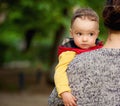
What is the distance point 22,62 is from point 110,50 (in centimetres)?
2851

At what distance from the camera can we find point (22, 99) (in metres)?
16.8

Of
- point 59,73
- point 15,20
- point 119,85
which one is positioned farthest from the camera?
point 15,20

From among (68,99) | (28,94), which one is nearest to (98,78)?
(68,99)

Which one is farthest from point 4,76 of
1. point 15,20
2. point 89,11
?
point 89,11

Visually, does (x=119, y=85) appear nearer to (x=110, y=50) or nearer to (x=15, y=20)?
(x=110, y=50)

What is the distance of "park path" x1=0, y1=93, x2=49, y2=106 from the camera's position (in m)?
15.7

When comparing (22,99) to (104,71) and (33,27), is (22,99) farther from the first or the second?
(104,71)

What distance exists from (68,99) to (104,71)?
11.3 inches

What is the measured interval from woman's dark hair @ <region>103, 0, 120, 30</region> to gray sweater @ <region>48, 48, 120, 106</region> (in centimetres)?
14

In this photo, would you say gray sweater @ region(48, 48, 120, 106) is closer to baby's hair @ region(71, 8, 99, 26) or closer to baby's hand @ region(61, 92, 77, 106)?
baby's hand @ region(61, 92, 77, 106)

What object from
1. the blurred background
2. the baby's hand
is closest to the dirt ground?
the blurred background

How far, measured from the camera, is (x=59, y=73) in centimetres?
323

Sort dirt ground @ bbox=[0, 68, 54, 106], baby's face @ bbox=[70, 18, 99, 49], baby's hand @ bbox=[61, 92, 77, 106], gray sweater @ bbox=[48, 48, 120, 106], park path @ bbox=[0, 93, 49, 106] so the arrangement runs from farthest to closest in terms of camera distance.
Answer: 1. dirt ground @ bbox=[0, 68, 54, 106]
2. park path @ bbox=[0, 93, 49, 106]
3. baby's face @ bbox=[70, 18, 99, 49]
4. baby's hand @ bbox=[61, 92, 77, 106]
5. gray sweater @ bbox=[48, 48, 120, 106]

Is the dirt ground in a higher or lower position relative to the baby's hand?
higher
